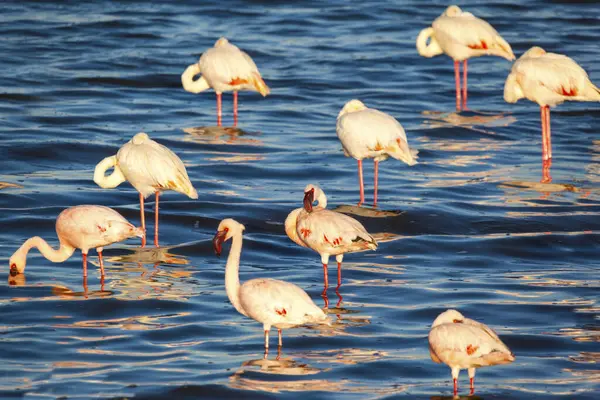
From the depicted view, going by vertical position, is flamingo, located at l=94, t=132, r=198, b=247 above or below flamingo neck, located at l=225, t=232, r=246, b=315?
above

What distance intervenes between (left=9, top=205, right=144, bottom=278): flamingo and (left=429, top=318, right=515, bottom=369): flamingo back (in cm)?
394

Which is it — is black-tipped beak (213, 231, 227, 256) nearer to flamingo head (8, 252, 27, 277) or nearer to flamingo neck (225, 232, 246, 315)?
flamingo neck (225, 232, 246, 315)

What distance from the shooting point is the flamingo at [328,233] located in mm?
10289

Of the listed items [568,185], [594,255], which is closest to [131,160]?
[594,255]

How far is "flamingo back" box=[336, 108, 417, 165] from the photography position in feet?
44.4

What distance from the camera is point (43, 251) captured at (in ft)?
35.9

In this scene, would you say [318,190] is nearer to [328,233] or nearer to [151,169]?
[328,233]

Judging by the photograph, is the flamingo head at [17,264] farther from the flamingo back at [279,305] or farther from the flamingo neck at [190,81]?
the flamingo neck at [190,81]

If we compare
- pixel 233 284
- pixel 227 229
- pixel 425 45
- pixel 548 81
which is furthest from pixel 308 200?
pixel 425 45

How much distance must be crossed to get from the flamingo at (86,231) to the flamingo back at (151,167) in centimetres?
162

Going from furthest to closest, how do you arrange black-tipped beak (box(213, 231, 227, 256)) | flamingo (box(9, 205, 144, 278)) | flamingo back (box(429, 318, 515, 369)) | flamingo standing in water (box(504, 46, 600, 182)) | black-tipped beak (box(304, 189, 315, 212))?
flamingo standing in water (box(504, 46, 600, 182)) → flamingo (box(9, 205, 144, 278)) → black-tipped beak (box(304, 189, 315, 212)) → black-tipped beak (box(213, 231, 227, 256)) → flamingo back (box(429, 318, 515, 369))

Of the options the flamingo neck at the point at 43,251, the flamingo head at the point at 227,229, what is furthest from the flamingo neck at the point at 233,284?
the flamingo neck at the point at 43,251

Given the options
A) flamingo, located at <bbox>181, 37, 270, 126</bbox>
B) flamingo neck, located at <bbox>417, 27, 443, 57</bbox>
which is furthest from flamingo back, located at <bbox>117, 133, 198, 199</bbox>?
flamingo neck, located at <bbox>417, 27, 443, 57</bbox>

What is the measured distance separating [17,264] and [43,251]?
27 centimetres
